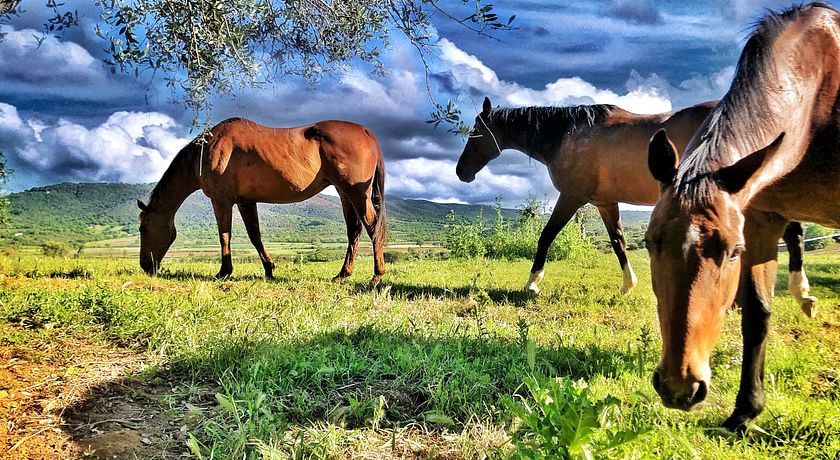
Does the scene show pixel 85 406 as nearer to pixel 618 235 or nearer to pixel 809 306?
pixel 809 306

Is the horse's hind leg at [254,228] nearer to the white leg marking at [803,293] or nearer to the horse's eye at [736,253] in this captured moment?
the white leg marking at [803,293]

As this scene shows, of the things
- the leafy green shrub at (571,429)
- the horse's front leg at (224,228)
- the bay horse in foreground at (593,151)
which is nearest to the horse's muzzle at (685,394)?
the leafy green shrub at (571,429)

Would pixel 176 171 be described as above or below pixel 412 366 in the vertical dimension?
above

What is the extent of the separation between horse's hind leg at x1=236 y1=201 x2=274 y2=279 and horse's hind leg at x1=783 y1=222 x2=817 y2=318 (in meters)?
7.75

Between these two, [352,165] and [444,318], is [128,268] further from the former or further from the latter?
[444,318]

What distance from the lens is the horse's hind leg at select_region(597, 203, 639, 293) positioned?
798 centimetres

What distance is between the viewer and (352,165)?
358 inches

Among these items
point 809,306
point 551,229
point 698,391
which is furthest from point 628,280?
point 698,391

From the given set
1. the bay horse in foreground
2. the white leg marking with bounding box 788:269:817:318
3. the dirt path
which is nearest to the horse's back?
the bay horse in foreground

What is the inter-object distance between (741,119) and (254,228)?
27.5ft

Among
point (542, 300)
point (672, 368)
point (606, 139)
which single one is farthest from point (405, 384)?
point (606, 139)

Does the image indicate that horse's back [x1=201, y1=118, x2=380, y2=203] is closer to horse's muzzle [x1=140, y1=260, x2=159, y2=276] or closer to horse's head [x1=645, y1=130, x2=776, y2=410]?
horse's muzzle [x1=140, y1=260, x2=159, y2=276]

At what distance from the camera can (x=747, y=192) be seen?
2432 millimetres

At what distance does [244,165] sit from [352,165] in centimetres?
196
